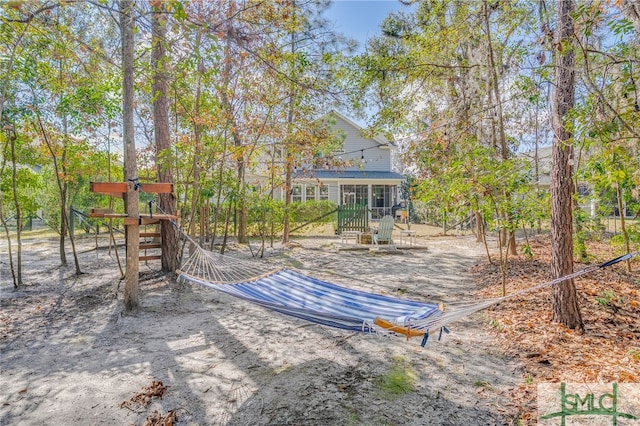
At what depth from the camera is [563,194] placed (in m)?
3.14

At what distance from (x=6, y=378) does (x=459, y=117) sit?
21.6 feet

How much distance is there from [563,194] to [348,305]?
2154 mm

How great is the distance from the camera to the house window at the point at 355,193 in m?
16.5

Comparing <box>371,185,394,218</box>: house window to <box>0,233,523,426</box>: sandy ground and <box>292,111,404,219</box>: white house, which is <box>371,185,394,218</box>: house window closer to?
<box>292,111,404,219</box>: white house

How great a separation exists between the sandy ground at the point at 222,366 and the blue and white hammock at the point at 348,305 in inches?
17.7

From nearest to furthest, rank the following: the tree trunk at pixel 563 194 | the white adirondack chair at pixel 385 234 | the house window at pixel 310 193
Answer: the tree trunk at pixel 563 194, the white adirondack chair at pixel 385 234, the house window at pixel 310 193

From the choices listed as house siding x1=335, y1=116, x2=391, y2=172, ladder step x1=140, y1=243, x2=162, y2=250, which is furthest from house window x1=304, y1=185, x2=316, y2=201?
ladder step x1=140, y1=243, x2=162, y2=250

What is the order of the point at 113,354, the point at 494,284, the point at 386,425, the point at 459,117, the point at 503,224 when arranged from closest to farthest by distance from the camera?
the point at 386,425 → the point at 113,354 → the point at 503,224 → the point at 494,284 → the point at 459,117

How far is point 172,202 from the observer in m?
5.44

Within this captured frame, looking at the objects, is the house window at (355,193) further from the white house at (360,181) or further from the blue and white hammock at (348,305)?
the blue and white hammock at (348,305)

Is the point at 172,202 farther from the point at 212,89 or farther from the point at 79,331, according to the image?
the point at 79,331

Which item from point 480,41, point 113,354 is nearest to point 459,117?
point 480,41

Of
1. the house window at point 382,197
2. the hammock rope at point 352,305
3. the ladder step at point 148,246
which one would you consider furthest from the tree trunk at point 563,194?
the house window at point 382,197
